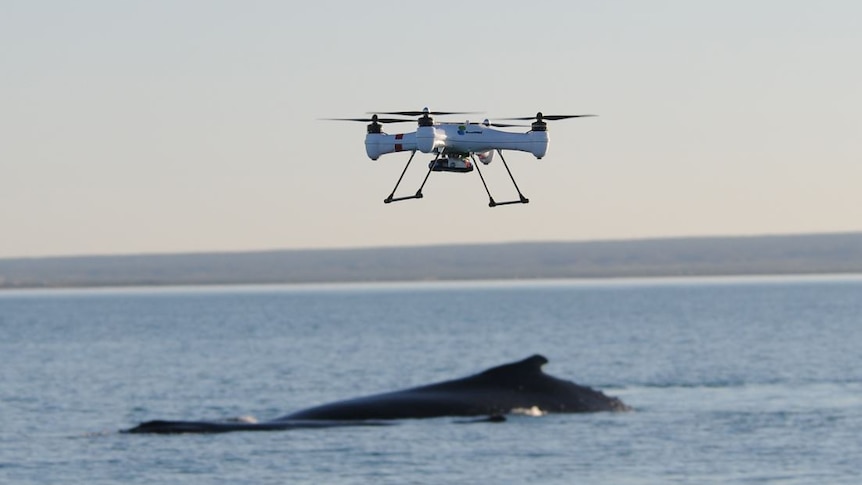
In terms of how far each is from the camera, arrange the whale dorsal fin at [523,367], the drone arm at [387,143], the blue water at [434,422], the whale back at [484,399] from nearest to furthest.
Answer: the drone arm at [387,143]
the blue water at [434,422]
the whale back at [484,399]
the whale dorsal fin at [523,367]

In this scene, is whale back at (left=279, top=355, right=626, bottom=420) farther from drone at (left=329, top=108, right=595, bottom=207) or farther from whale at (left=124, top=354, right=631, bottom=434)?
drone at (left=329, top=108, right=595, bottom=207)

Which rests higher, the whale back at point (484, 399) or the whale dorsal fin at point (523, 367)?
the whale dorsal fin at point (523, 367)

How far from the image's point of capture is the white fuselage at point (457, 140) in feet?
69.3

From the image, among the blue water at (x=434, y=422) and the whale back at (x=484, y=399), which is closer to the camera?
the blue water at (x=434, y=422)

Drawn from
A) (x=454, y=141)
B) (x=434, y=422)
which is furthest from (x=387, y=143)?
(x=434, y=422)

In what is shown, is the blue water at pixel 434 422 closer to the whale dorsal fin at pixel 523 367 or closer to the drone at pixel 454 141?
the whale dorsal fin at pixel 523 367

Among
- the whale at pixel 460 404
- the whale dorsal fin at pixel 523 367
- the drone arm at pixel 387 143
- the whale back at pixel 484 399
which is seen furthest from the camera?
the whale dorsal fin at pixel 523 367

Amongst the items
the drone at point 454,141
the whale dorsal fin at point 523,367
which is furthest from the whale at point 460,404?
the drone at point 454,141

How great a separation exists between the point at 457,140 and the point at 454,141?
0.04m

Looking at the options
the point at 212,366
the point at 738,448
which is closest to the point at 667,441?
the point at 738,448

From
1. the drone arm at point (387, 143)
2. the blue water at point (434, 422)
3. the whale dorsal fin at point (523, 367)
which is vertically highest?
the drone arm at point (387, 143)

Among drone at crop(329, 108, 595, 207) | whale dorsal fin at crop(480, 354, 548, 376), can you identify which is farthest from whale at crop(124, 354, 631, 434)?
drone at crop(329, 108, 595, 207)

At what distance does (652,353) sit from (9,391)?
198 ft

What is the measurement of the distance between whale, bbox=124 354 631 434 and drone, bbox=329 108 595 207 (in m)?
50.4
